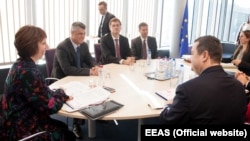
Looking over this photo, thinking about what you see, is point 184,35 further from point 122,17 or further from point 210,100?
point 210,100

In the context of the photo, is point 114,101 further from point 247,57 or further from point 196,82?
point 247,57

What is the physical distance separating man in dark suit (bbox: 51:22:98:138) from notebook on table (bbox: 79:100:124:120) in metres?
0.91

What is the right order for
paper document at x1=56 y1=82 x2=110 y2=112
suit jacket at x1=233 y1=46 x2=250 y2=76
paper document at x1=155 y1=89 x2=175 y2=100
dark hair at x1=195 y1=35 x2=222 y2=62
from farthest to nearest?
1. suit jacket at x1=233 y1=46 x2=250 y2=76
2. paper document at x1=155 y1=89 x2=175 y2=100
3. paper document at x1=56 y1=82 x2=110 y2=112
4. dark hair at x1=195 y1=35 x2=222 y2=62

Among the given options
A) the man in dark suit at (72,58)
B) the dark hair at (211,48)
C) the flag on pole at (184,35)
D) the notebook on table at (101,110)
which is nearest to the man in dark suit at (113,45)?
the man in dark suit at (72,58)

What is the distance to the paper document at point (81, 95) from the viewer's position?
7.11 feet

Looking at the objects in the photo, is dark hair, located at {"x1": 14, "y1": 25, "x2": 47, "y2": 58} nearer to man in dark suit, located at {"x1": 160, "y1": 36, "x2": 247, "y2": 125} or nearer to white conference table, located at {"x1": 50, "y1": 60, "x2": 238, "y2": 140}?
white conference table, located at {"x1": 50, "y1": 60, "x2": 238, "y2": 140}

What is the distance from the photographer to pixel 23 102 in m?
1.90

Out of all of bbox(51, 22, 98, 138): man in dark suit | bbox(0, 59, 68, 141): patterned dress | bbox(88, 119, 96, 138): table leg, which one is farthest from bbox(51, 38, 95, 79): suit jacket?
bbox(0, 59, 68, 141): patterned dress

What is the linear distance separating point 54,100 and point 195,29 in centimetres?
577

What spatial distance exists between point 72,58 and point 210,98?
2.10 meters

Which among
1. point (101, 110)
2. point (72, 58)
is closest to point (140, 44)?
point (72, 58)

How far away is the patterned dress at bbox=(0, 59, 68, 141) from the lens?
6.09 ft

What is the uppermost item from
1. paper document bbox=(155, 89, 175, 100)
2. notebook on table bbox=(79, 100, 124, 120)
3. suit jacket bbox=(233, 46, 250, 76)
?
suit jacket bbox=(233, 46, 250, 76)

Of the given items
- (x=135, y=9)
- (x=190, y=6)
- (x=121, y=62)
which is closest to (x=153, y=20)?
(x=135, y=9)
